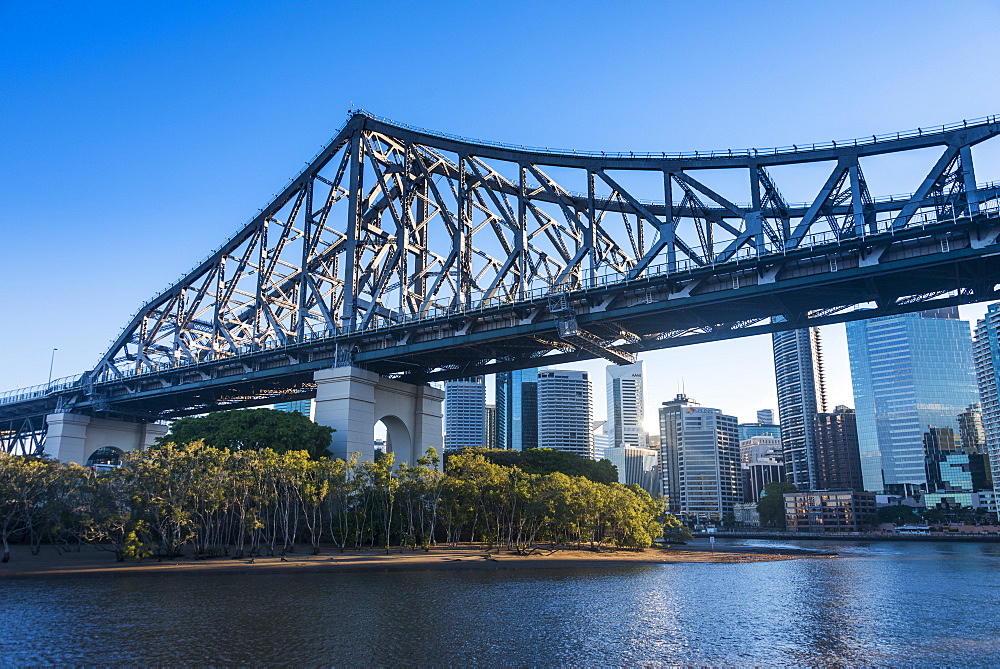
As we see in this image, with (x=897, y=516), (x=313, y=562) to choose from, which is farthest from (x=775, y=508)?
(x=313, y=562)

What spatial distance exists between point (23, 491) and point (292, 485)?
66.2 feet

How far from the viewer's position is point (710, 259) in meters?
65.4

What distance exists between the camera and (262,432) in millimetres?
71500

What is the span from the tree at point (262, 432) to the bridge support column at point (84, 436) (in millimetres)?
31060

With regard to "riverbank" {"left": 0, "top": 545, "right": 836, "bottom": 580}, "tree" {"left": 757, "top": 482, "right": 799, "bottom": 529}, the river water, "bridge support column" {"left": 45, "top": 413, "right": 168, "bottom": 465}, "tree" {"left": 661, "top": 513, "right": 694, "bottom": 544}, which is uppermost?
"bridge support column" {"left": 45, "top": 413, "right": 168, "bottom": 465}

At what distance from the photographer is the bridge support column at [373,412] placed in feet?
239

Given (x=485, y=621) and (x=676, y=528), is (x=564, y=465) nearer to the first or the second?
(x=676, y=528)

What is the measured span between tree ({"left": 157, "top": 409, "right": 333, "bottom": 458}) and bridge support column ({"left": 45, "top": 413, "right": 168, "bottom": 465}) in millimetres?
31060

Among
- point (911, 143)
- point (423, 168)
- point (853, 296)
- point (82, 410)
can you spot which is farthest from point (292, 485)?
point (82, 410)

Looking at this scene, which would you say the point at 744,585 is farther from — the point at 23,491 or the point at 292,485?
the point at 23,491

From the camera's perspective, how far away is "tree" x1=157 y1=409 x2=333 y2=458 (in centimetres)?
6938

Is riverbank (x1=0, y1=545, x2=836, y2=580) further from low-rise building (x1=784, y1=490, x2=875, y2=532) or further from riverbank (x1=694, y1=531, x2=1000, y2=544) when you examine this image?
low-rise building (x1=784, y1=490, x2=875, y2=532)

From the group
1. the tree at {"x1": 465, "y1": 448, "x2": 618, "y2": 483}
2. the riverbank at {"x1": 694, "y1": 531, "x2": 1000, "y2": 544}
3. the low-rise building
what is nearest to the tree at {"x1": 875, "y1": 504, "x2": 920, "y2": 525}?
the low-rise building

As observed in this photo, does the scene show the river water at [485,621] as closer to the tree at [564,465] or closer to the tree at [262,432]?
the tree at [262,432]
